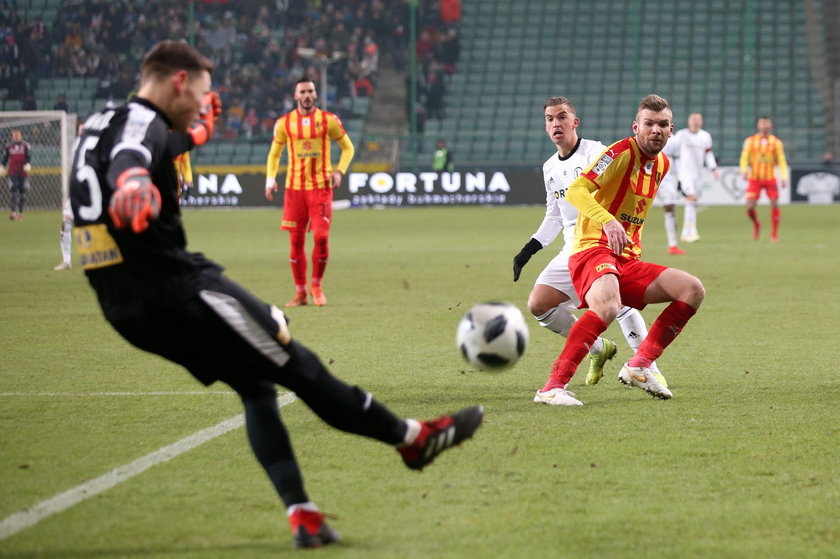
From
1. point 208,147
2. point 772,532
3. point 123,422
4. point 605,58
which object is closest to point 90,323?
point 123,422

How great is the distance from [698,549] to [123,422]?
119 inches

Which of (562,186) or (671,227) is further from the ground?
(562,186)

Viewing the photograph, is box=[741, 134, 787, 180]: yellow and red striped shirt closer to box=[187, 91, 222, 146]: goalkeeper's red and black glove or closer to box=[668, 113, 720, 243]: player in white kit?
box=[668, 113, 720, 243]: player in white kit

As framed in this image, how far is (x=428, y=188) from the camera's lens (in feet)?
103

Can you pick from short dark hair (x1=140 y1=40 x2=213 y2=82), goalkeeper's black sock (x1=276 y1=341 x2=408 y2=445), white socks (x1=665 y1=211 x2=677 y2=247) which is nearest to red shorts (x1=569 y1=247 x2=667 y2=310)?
goalkeeper's black sock (x1=276 y1=341 x2=408 y2=445)

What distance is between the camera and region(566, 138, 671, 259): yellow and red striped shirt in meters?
→ 6.17

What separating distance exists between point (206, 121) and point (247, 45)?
33.5 metres

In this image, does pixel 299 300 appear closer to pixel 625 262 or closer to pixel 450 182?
pixel 625 262

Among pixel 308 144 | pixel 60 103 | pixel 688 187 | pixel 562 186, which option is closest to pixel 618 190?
pixel 562 186

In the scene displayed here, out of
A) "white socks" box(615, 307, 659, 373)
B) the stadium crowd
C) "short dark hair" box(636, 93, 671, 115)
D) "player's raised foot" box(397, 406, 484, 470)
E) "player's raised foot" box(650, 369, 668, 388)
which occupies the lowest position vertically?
"player's raised foot" box(650, 369, 668, 388)

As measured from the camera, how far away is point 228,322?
11.7 ft

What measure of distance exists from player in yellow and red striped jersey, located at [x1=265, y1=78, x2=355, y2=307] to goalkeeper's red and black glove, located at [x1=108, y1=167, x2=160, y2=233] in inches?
304

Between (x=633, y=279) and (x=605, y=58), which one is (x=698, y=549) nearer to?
(x=633, y=279)

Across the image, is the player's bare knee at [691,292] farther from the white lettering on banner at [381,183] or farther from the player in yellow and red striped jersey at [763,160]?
the white lettering on banner at [381,183]
